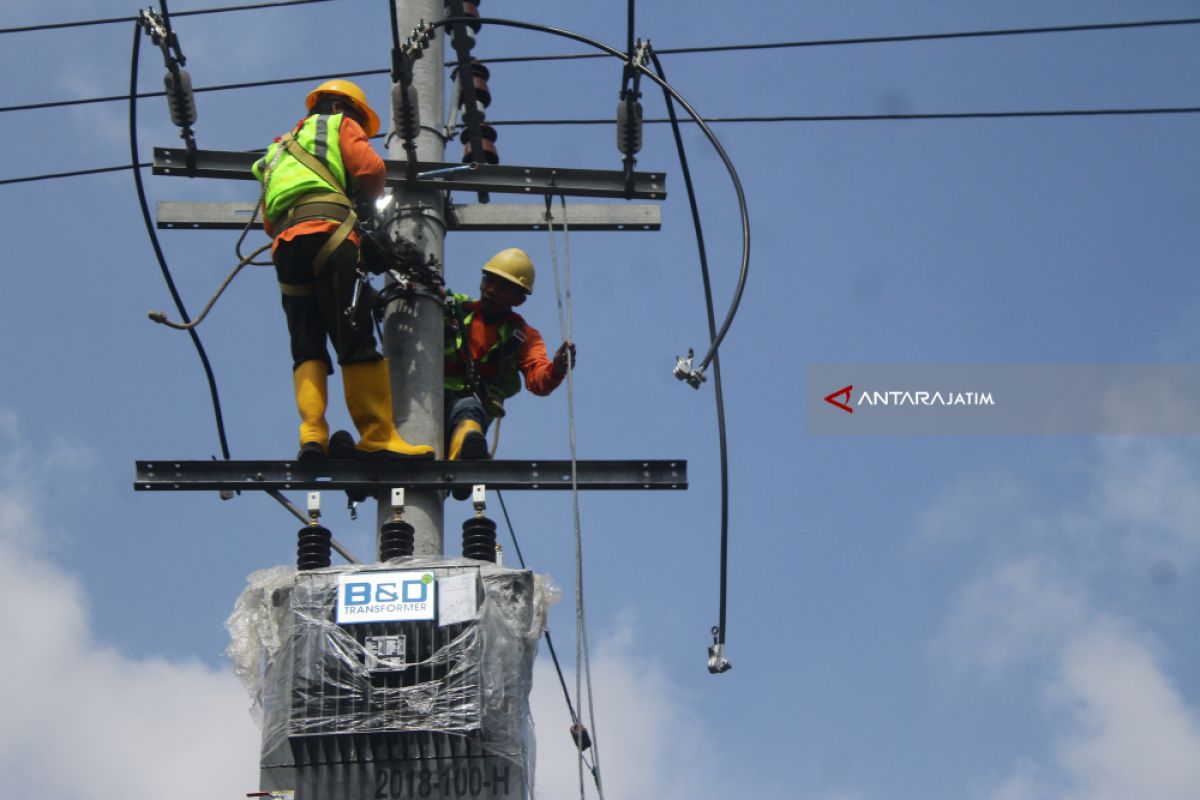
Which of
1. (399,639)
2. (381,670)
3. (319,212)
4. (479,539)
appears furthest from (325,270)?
(381,670)

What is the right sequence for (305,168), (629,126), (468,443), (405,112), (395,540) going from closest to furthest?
(395,540)
(305,168)
(468,443)
(405,112)
(629,126)

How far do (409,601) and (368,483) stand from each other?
41.1 inches

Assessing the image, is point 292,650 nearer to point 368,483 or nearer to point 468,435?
point 368,483

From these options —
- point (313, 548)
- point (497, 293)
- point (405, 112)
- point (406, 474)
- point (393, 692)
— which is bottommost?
point (393, 692)

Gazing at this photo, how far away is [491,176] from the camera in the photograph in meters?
8.57

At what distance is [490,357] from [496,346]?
67mm

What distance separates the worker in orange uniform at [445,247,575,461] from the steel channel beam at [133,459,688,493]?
921mm

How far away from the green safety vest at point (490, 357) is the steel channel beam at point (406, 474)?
1.13 metres

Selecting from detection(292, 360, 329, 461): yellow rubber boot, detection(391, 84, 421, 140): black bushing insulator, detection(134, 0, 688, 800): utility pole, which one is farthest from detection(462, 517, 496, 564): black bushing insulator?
detection(391, 84, 421, 140): black bushing insulator

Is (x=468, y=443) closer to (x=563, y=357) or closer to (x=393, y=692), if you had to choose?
(x=563, y=357)

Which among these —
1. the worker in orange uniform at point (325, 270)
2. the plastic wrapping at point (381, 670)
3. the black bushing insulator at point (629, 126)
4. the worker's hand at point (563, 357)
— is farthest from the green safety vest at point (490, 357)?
the plastic wrapping at point (381, 670)

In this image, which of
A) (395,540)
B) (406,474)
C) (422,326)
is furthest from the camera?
(422,326)

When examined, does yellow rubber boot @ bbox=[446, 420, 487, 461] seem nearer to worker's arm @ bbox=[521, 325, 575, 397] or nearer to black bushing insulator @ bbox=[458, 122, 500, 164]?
worker's arm @ bbox=[521, 325, 575, 397]

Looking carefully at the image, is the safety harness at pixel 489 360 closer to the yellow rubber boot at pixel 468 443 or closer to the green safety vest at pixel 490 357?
the green safety vest at pixel 490 357
